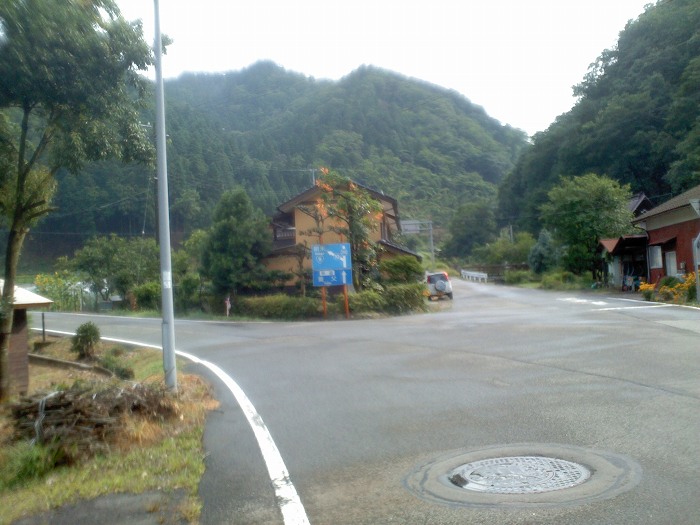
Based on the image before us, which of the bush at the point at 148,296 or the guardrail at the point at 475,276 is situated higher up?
the guardrail at the point at 475,276

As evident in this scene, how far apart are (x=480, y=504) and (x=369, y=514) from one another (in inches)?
35.3

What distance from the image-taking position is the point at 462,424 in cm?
873

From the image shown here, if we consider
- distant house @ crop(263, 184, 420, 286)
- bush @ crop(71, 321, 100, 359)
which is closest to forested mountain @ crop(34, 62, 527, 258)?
distant house @ crop(263, 184, 420, 286)

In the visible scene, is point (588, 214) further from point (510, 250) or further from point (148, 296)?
point (510, 250)

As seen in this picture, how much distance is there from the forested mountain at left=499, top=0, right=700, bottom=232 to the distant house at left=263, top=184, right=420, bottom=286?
24.8 m

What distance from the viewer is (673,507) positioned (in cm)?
547

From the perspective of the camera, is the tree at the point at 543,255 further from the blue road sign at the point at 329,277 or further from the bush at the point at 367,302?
the blue road sign at the point at 329,277

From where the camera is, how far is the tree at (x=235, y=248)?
36875mm

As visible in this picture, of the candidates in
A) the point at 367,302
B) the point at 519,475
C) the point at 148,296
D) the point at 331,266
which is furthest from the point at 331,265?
the point at 519,475

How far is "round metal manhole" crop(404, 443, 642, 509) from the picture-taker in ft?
19.3

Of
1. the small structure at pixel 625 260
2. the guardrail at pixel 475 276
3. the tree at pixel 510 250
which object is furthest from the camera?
the tree at pixel 510 250

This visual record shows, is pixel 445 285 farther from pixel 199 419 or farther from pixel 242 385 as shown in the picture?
pixel 199 419

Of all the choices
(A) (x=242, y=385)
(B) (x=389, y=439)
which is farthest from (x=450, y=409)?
(A) (x=242, y=385)

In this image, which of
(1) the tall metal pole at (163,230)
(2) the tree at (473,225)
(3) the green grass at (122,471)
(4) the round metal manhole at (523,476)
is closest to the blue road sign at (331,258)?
(1) the tall metal pole at (163,230)
